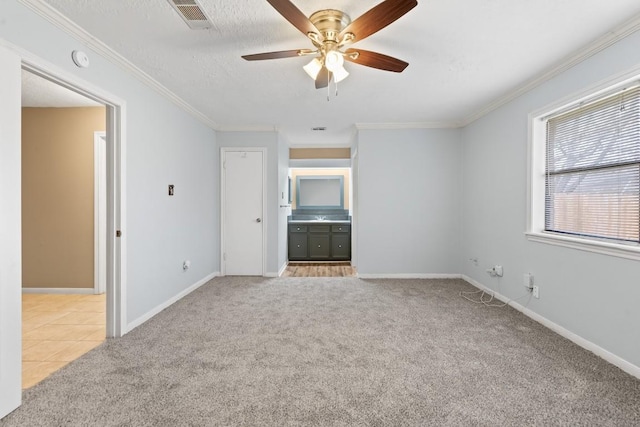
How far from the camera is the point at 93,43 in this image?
227cm

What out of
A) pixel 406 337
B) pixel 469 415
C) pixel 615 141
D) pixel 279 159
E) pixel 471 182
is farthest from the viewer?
pixel 279 159

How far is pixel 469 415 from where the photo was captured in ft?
5.35

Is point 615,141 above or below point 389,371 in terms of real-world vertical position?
above

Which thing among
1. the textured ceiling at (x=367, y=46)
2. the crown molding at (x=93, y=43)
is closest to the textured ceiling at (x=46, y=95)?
the crown molding at (x=93, y=43)

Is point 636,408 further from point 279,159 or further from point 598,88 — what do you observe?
point 279,159

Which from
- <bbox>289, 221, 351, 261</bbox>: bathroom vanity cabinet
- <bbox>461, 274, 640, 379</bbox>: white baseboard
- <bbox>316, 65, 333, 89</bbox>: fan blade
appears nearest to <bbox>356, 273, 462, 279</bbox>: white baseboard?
<bbox>461, 274, 640, 379</bbox>: white baseboard

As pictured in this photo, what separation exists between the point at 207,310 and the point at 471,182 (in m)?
3.64

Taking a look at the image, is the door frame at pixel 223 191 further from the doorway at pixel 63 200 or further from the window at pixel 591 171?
the window at pixel 591 171

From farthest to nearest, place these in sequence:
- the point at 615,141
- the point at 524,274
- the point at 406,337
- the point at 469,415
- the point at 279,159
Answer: the point at 279,159, the point at 524,274, the point at 406,337, the point at 615,141, the point at 469,415

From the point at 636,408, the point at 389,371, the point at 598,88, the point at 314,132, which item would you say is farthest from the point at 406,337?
the point at 314,132

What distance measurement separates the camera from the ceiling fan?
1.60m

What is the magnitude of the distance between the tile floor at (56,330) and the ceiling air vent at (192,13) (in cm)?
245

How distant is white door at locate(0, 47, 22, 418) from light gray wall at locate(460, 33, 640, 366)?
3666 mm

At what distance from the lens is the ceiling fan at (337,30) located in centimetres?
160
